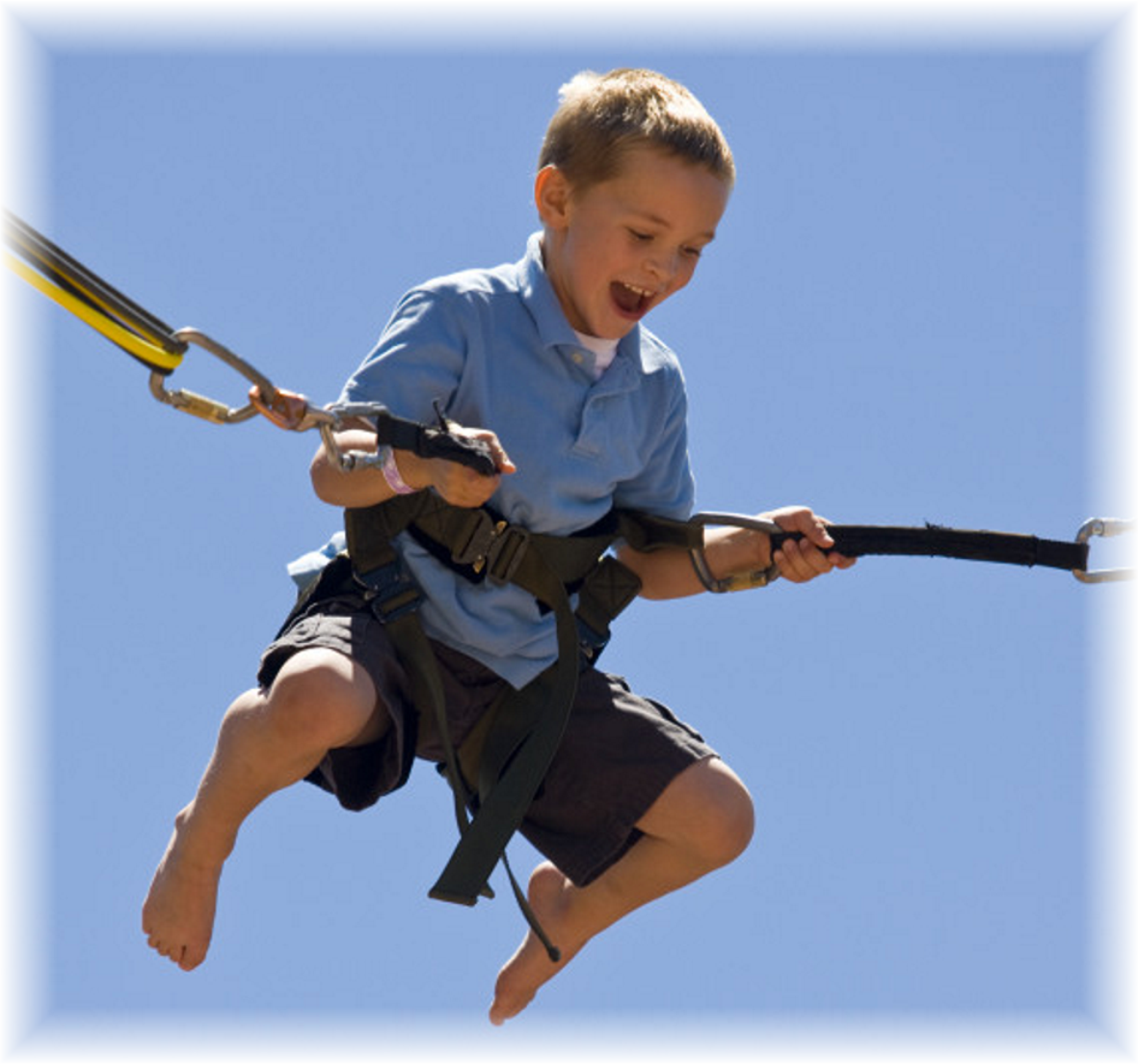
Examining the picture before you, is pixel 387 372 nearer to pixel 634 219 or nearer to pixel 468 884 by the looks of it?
pixel 634 219

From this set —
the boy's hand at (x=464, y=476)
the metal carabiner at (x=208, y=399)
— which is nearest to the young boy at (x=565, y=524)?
the boy's hand at (x=464, y=476)

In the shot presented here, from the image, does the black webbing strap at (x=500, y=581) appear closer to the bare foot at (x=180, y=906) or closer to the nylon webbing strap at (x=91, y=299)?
the bare foot at (x=180, y=906)

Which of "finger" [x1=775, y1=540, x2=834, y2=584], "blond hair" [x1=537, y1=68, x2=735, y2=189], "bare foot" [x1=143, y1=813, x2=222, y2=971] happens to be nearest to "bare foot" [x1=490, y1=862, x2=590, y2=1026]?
"bare foot" [x1=143, y1=813, x2=222, y2=971]

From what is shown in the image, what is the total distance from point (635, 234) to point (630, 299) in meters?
0.18

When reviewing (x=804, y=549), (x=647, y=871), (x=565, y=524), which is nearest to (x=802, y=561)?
(x=804, y=549)

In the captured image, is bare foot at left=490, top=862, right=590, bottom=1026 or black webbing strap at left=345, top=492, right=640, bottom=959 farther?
bare foot at left=490, top=862, right=590, bottom=1026

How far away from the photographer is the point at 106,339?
4.27 metres

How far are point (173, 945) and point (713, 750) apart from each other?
143 centimetres

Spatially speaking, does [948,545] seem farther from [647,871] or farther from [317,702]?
→ [317,702]

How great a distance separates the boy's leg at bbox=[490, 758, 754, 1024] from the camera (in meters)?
5.90

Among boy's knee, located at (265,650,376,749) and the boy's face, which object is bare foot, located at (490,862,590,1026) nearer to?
boy's knee, located at (265,650,376,749)

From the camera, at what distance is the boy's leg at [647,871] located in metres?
5.90

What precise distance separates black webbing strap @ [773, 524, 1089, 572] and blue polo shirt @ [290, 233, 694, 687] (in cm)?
59

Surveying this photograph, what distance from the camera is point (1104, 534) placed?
572 cm
